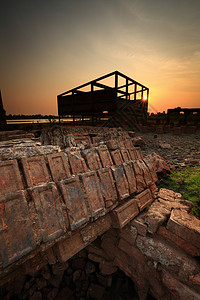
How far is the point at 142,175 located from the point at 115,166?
778 millimetres

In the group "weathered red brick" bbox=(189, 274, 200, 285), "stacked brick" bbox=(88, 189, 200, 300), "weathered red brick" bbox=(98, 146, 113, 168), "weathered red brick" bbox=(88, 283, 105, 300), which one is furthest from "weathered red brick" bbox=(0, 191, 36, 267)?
"weathered red brick" bbox=(189, 274, 200, 285)

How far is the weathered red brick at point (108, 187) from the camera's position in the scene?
7.02 feet

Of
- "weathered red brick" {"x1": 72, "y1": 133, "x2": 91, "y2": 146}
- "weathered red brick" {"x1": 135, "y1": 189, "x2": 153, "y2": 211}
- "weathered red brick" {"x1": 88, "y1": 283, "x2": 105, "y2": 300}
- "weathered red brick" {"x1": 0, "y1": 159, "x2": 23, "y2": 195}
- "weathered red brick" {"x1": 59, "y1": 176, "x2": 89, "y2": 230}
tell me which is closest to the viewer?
"weathered red brick" {"x1": 0, "y1": 159, "x2": 23, "y2": 195}

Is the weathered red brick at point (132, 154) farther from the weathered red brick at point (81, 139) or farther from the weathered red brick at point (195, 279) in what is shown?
the weathered red brick at point (195, 279)

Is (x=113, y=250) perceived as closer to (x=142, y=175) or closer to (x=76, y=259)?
(x=76, y=259)

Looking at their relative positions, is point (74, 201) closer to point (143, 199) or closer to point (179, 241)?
point (143, 199)

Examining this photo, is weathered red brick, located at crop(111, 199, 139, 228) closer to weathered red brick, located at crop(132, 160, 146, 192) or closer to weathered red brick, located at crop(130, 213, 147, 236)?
weathered red brick, located at crop(130, 213, 147, 236)

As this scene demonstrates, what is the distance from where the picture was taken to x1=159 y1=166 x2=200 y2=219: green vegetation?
3.00m

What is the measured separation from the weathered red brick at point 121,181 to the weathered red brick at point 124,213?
0.16m

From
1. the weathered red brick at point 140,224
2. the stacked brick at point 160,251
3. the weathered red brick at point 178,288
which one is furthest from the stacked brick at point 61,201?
the weathered red brick at point 178,288

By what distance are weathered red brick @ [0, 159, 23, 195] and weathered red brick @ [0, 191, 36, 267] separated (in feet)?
0.29

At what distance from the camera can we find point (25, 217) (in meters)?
1.45

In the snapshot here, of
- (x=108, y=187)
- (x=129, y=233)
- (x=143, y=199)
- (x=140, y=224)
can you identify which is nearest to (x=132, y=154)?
(x=143, y=199)

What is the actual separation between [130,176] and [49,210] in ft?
5.37
